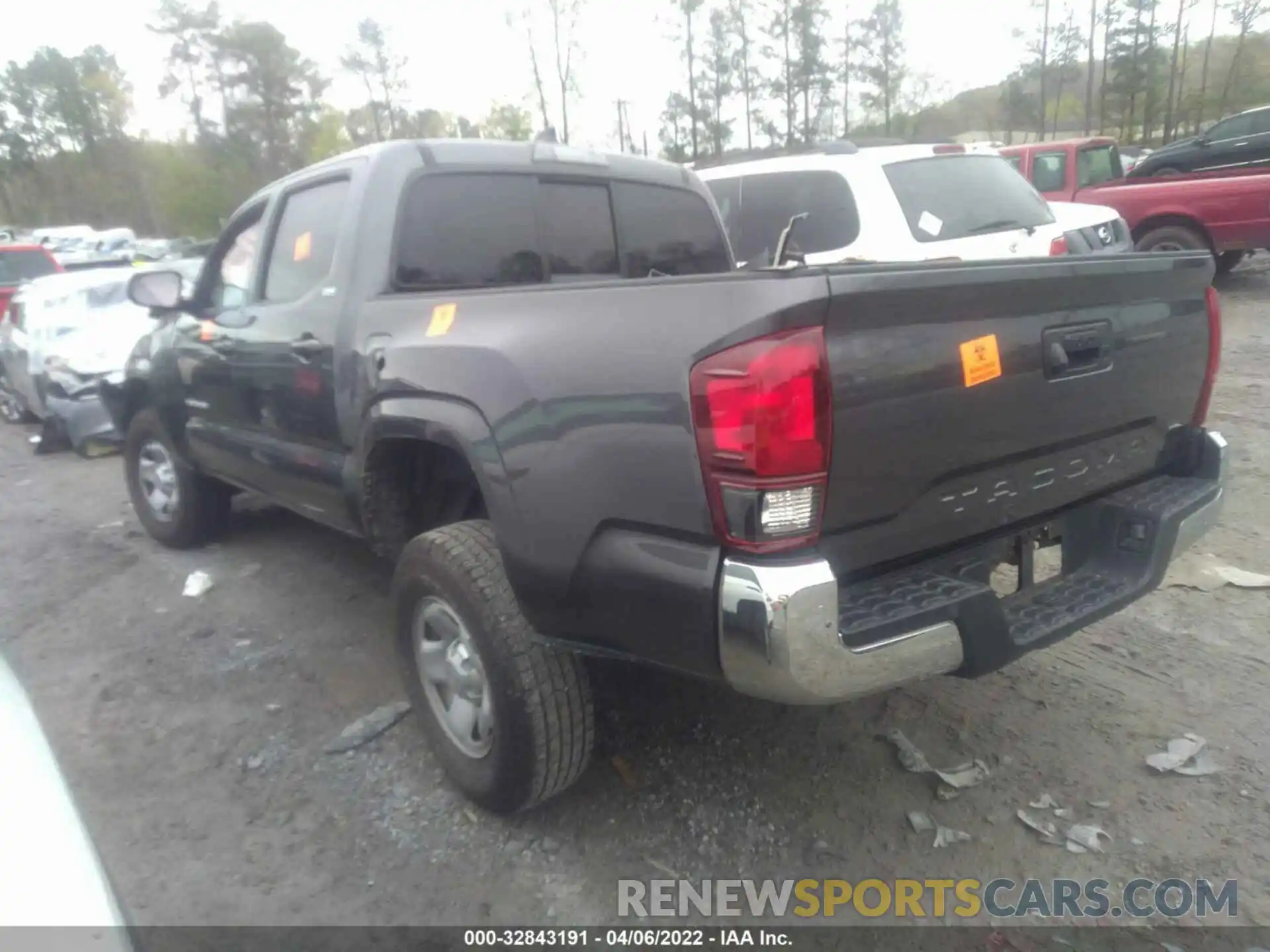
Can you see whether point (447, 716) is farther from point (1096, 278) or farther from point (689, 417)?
point (1096, 278)

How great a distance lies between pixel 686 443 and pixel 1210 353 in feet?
6.36

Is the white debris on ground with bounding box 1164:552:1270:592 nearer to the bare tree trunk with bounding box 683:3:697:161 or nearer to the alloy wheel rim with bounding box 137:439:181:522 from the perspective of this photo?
the alloy wheel rim with bounding box 137:439:181:522

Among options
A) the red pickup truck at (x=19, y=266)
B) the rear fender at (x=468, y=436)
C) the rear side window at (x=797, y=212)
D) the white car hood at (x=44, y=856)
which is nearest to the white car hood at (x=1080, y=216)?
the rear side window at (x=797, y=212)

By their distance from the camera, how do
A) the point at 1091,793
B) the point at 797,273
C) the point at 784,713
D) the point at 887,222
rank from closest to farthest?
the point at 797,273 < the point at 1091,793 < the point at 784,713 < the point at 887,222

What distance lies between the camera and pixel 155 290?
4.48 m

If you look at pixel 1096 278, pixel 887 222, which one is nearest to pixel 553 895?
pixel 1096 278

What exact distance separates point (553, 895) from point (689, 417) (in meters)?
1.37

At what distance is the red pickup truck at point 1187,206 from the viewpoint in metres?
9.48

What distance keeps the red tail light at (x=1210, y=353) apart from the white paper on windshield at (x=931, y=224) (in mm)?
3376

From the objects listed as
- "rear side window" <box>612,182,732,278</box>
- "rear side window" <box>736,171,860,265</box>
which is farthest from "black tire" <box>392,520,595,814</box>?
"rear side window" <box>736,171,860,265</box>

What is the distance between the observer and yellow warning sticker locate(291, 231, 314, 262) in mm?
3654

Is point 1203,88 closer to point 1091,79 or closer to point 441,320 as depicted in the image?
point 1091,79

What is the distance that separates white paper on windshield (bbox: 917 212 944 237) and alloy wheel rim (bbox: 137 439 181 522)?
474 centimetres

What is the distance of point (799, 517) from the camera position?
199 centimetres
